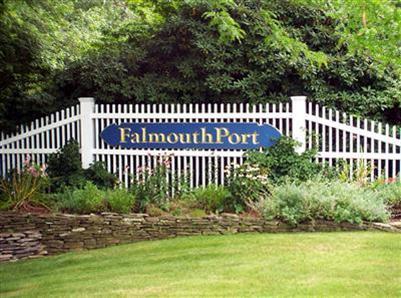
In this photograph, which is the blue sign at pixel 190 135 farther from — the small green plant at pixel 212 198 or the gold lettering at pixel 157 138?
the small green plant at pixel 212 198

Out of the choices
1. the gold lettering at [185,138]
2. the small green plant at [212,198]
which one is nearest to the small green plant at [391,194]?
the small green plant at [212,198]

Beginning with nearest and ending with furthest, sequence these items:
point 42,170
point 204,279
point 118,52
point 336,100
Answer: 1. point 204,279
2. point 42,170
3. point 336,100
4. point 118,52

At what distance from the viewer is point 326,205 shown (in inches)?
318

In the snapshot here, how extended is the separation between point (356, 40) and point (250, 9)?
345cm

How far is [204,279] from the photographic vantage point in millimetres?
6410

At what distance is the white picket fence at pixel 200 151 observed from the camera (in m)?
9.72

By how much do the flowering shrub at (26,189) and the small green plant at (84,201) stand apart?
379 mm

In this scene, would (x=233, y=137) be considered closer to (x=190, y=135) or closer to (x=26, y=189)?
(x=190, y=135)

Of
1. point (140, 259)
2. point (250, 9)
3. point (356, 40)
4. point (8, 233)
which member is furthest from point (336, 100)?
point (8, 233)

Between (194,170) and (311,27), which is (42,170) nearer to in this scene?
(194,170)

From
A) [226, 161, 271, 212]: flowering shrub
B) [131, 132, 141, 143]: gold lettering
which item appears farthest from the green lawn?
[131, 132, 141, 143]: gold lettering

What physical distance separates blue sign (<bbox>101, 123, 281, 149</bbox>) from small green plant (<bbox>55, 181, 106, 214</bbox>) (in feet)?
4.56

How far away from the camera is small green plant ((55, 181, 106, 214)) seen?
9.07m

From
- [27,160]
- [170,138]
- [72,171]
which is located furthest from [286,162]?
[27,160]
